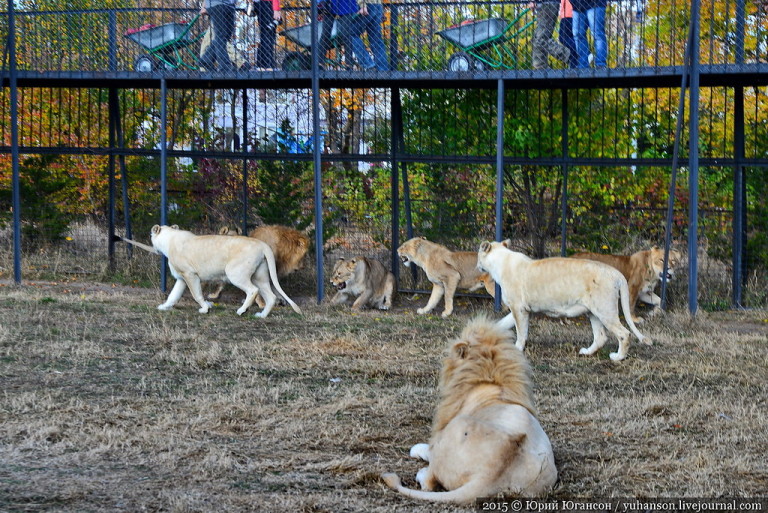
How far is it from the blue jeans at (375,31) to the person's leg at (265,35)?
1.25 m

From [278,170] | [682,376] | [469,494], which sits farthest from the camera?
[278,170]

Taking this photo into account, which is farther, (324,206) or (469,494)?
(324,206)

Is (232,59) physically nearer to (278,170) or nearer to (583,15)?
(278,170)

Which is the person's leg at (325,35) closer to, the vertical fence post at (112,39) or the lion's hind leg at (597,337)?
the vertical fence post at (112,39)

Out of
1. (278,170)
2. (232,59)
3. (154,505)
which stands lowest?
(154,505)

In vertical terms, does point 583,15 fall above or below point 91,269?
above

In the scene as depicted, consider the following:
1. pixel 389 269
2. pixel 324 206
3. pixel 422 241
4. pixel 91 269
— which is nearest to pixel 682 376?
pixel 422 241

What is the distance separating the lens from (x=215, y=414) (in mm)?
7938

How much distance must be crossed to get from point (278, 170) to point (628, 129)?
5.14 m

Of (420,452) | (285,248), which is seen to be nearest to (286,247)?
(285,248)

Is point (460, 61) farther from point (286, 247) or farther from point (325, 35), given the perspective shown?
point (286, 247)

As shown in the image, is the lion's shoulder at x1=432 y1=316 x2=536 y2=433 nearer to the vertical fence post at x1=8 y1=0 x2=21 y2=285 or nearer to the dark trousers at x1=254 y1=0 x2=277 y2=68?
the dark trousers at x1=254 y1=0 x2=277 y2=68

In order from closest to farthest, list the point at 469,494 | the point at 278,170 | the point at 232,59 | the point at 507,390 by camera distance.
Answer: the point at 469,494, the point at 507,390, the point at 232,59, the point at 278,170

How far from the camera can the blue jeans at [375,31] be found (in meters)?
14.1
